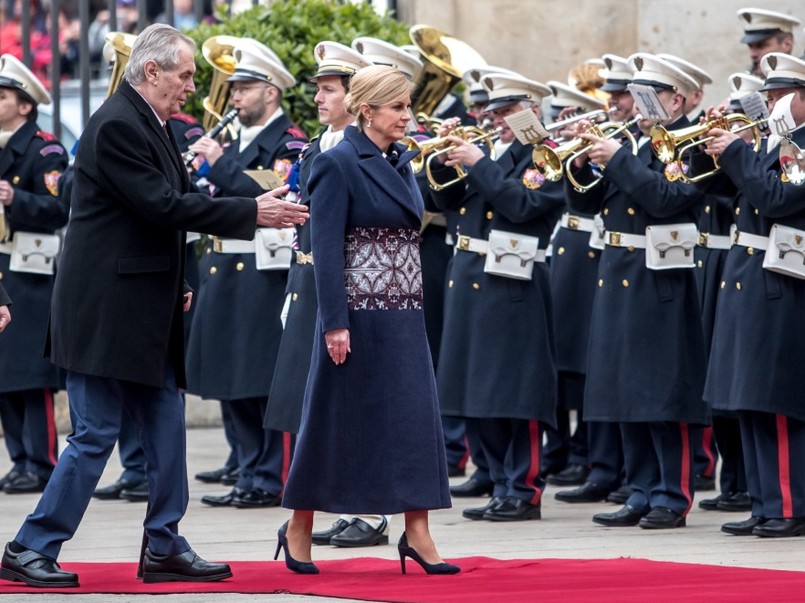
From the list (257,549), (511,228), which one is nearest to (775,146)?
(511,228)

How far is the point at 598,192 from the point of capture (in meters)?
8.40

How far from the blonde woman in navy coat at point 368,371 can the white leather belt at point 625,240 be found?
6.04ft

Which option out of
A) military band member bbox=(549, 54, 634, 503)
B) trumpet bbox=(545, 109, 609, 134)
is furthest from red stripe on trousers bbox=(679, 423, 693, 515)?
trumpet bbox=(545, 109, 609, 134)

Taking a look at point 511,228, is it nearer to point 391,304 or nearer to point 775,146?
point 775,146

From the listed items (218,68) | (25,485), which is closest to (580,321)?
(218,68)

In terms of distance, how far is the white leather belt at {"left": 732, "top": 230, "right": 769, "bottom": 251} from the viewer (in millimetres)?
7641

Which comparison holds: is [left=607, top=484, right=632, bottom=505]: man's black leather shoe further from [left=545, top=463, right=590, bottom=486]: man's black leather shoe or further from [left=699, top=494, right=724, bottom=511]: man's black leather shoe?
[left=545, top=463, right=590, bottom=486]: man's black leather shoe

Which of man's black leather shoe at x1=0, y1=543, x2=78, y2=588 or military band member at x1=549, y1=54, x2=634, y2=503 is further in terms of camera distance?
military band member at x1=549, y1=54, x2=634, y2=503

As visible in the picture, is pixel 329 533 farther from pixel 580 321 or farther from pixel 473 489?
pixel 580 321

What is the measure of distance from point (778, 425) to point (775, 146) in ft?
3.68

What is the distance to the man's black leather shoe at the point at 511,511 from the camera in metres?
8.29

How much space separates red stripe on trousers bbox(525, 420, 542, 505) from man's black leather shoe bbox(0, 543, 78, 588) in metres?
2.60

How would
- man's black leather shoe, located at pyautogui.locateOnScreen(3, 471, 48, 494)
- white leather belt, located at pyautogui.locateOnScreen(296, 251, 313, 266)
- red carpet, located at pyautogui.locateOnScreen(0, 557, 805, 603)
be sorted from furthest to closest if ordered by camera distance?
man's black leather shoe, located at pyautogui.locateOnScreen(3, 471, 48, 494) → white leather belt, located at pyautogui.locateOnScreen(296, 251, 313, 266) → red carpet, located at pyautogui.locateOnScreen(0, 557, 805, 603)

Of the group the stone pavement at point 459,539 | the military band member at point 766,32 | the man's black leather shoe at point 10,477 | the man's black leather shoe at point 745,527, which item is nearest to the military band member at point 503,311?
the stone pavement at point 459,539
